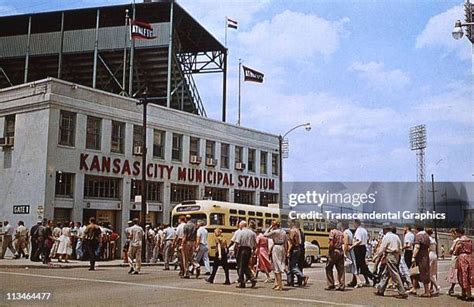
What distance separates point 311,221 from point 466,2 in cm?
1143

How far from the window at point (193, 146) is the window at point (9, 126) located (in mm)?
10081

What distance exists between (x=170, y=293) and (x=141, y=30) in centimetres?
2351

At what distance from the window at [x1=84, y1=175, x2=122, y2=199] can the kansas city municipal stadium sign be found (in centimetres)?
41

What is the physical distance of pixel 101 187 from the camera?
2855 cm

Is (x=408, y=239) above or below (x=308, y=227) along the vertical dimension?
below

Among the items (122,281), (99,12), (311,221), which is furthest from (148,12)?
(122,281)

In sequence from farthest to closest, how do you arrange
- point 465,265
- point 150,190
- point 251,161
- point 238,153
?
point 251,161 < point 238,153 < point 150,190 < point 465,265

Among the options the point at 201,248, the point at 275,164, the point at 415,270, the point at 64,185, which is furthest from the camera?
the point at 275,164

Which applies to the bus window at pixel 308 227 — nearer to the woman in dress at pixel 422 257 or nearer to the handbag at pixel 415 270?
the handbag at pixel 415 270

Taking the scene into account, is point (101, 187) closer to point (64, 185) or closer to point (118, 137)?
point (64, 185)

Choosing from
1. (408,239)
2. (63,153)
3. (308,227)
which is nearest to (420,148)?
(408,239)

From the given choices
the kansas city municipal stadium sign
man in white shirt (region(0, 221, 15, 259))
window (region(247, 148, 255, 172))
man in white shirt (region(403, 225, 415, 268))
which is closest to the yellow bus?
the kansas city municipal stadium sign

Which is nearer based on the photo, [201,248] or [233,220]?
[201,248]

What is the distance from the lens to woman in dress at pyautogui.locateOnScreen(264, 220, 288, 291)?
13.8 meters
